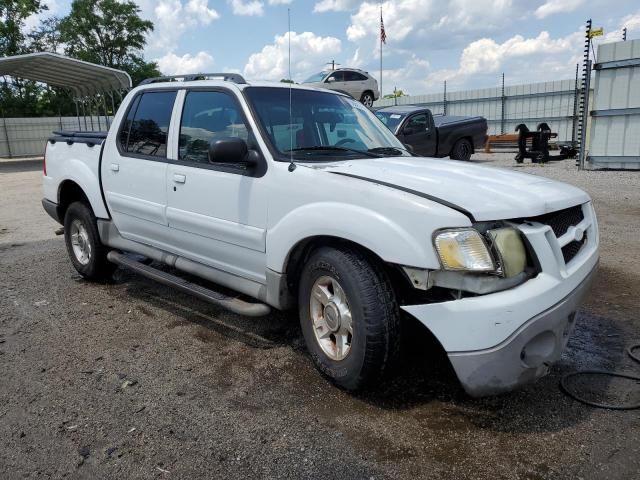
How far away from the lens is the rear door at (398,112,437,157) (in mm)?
12587

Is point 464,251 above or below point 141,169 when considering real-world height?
below

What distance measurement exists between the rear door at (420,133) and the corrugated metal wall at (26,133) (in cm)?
1973

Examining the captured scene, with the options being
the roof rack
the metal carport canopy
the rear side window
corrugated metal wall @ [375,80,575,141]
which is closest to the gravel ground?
the roof rack

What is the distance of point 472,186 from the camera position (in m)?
2.89

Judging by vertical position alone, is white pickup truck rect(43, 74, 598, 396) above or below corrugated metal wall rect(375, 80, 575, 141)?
below

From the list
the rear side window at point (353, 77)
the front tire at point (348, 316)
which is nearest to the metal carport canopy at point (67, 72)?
the rear side window at point (353, 77)

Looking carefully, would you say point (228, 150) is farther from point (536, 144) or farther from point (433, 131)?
point (536, 144)

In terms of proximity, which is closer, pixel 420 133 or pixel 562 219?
pixel 562 219

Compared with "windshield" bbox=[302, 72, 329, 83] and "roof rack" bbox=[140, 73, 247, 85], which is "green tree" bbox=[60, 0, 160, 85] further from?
"roof rack" bbox=[140, 73, 247, 85]

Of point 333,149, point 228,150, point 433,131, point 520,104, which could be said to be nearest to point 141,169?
point 228,150

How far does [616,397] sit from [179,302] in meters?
3.51

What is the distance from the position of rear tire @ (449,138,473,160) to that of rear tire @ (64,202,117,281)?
38.0ft

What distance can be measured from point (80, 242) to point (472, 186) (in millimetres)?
4225

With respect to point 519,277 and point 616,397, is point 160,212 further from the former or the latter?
point 616,397
